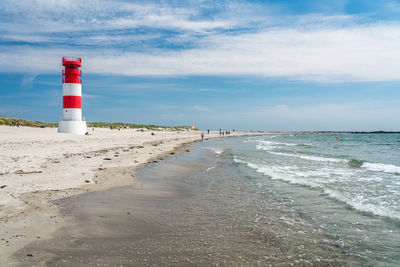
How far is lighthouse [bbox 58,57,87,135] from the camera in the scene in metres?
36.3

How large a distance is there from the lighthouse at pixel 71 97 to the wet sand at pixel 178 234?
29.8 m

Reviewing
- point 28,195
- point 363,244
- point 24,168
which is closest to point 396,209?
point 363,244

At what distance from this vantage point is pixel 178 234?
20.4 feet

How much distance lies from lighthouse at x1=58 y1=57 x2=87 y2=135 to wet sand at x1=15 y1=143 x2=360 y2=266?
29812 mm

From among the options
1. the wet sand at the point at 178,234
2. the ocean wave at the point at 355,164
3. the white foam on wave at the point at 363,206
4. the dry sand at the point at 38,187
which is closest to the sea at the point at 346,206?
the white foam on wave at the point at 363,206

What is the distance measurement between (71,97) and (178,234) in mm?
34556

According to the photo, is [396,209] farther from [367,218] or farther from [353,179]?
[353,179]

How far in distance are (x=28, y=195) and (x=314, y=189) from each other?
10.1m

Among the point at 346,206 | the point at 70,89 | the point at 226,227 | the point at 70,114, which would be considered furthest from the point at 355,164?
the point at 70,89

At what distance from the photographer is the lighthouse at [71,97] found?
36281 mm

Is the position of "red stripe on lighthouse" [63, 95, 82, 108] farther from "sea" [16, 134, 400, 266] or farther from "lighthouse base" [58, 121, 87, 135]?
"sea" [16, 134, 400, 266]

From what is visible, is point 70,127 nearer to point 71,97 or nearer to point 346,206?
point 71,97

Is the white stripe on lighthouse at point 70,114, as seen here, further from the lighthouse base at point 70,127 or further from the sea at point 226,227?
the sea at point 226,227

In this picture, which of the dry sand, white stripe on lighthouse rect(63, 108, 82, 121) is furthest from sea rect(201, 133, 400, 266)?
white stripe on lighthouse rect(63, 108, 82, 121)
